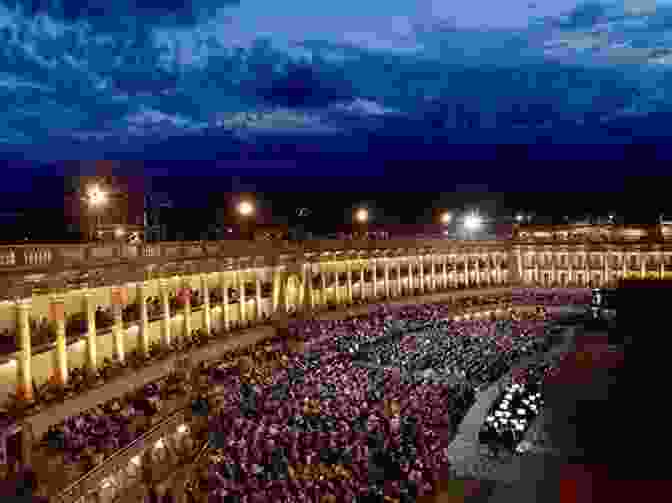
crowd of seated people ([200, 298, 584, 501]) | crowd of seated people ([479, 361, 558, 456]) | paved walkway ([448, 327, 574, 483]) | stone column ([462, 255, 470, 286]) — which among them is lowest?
paved walkway ([448, 327, 574, 483])

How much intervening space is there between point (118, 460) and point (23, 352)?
7.25m

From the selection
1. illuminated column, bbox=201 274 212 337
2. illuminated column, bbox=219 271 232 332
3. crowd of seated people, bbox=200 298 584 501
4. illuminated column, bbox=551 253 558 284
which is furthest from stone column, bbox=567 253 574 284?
illuminated column, bbox=201 274 212 337

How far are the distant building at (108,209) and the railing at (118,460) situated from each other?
29.3 m

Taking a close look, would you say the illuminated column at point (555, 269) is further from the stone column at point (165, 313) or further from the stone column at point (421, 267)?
the stone column at point (165, 313)

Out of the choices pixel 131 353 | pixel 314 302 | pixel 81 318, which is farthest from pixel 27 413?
pixel 314 302

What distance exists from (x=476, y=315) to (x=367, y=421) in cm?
4209

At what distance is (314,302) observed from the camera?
62.5m

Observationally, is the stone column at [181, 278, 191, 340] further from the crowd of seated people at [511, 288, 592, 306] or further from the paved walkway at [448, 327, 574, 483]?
the crowd of seated people at [511, 288, 592, 306]

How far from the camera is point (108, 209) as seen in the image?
77.9 meters

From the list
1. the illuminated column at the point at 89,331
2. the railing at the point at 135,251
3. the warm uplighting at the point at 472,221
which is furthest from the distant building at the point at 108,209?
the warm uplighting at the point at 472,221

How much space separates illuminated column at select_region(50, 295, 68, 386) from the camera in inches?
1156

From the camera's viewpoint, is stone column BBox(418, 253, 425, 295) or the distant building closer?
the distant building

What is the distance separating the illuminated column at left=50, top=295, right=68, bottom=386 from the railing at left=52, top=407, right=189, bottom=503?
5157 mm

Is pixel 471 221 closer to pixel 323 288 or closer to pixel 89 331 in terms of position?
pixel 323 288
